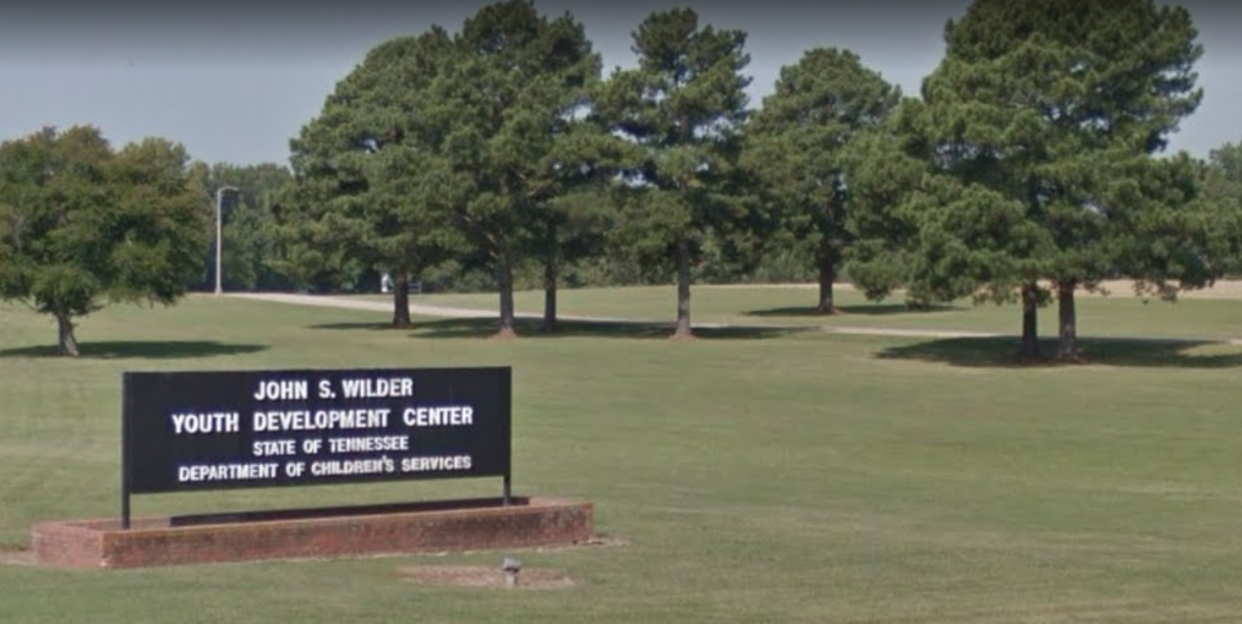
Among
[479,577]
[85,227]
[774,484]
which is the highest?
[85,227]

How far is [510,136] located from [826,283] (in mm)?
24158

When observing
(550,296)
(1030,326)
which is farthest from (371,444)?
(550,296)

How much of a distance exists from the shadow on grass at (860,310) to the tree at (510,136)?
684 inches

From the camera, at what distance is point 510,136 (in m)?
76.7

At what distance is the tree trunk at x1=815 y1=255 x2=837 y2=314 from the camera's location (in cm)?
9400

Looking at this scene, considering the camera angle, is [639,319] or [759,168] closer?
[759,168]

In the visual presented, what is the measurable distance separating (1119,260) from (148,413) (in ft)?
158

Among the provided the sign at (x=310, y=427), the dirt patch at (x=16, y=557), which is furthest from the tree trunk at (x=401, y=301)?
the dirt patch at (x=16, y=557)

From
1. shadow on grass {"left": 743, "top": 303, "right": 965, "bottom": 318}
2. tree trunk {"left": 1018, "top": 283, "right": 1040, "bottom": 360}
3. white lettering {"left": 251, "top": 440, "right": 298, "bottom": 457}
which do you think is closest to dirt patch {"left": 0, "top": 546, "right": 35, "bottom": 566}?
white lettering {"left": 251, "top": 440, "right": 298, "bottom": 457}

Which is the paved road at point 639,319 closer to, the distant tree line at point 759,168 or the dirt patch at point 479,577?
the distant tree line at point 759,168

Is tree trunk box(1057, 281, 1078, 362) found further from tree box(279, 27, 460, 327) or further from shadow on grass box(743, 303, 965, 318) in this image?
shadow on grass box(743, 303, 965, 318)

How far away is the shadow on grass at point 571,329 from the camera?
8162 centimetres

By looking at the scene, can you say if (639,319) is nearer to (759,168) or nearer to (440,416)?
(759,168)

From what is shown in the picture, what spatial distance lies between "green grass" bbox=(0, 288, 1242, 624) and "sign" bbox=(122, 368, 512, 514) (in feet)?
2.68
